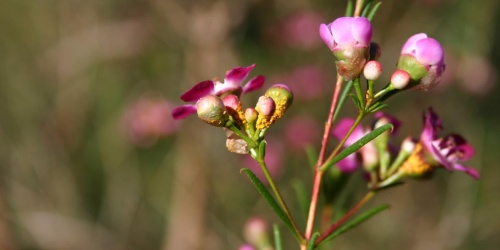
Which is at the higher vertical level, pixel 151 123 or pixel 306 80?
pixel 151 123

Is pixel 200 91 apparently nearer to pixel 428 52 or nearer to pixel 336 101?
pixel 336 101

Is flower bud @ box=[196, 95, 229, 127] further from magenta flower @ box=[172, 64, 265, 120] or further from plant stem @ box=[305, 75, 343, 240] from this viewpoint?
plant stem @ box=[305, 75, 343, 240]

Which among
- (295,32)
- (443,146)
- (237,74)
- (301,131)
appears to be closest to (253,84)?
(237,74)

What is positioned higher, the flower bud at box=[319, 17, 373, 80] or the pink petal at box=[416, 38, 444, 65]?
the flower bud at box=[319, 17, 373, 80]

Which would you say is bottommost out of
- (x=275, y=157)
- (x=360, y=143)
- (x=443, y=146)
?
(x=275, y=157)

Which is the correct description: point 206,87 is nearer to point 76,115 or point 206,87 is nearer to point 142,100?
point 142,100

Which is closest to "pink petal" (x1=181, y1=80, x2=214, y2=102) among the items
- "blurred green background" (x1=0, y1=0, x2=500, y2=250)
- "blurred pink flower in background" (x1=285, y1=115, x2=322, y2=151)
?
"blurred green background" (x1=0, y1=0, x2=500, y2=250)
